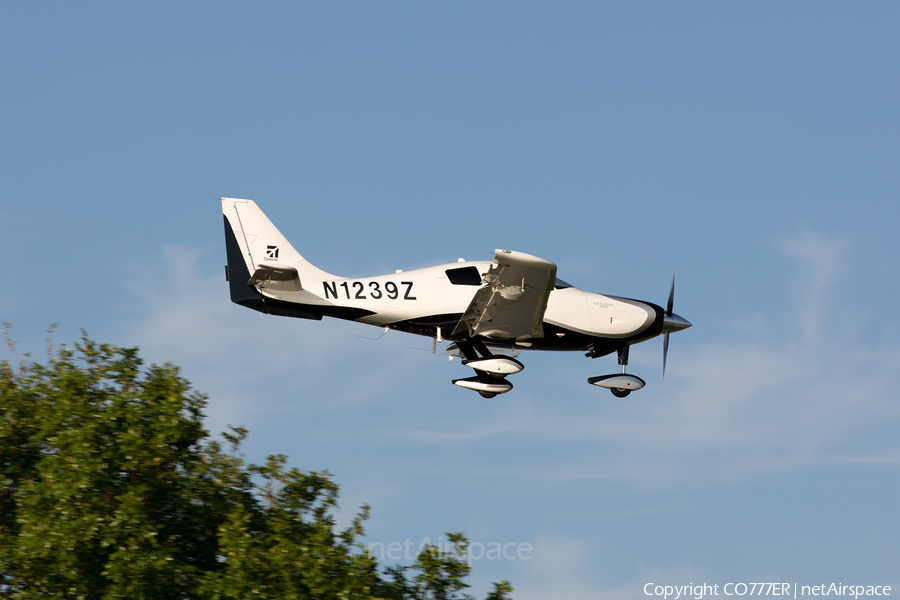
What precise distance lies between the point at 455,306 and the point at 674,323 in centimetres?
556

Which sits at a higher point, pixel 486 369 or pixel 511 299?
pixel 511 299

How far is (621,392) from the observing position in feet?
70.5

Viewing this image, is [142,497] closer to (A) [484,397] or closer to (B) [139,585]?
(B) [139,585]

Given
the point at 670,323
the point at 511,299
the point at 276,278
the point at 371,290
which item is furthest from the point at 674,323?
the point at 276,278

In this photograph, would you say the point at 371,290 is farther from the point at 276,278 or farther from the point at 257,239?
the point at 257,239

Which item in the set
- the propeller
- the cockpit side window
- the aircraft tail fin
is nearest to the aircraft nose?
the propeller

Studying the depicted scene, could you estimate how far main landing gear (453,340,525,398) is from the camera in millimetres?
20312

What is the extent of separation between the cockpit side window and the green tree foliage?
5689mm

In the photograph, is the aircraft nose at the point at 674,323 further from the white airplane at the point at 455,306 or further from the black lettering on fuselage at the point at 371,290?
the black lettering on fuselage at the point at 371,290

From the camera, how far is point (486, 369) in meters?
20.4

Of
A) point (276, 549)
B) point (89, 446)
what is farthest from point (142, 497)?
point (276, 549)

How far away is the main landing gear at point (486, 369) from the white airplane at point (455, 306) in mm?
23

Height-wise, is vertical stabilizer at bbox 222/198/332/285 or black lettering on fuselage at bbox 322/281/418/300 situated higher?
vertical stabilizer at bbox 222/198/332/285

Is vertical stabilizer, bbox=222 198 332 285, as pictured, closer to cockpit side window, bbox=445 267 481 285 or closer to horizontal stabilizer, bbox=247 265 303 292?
horizontal stabilizer, bbox=247 265 303 292
